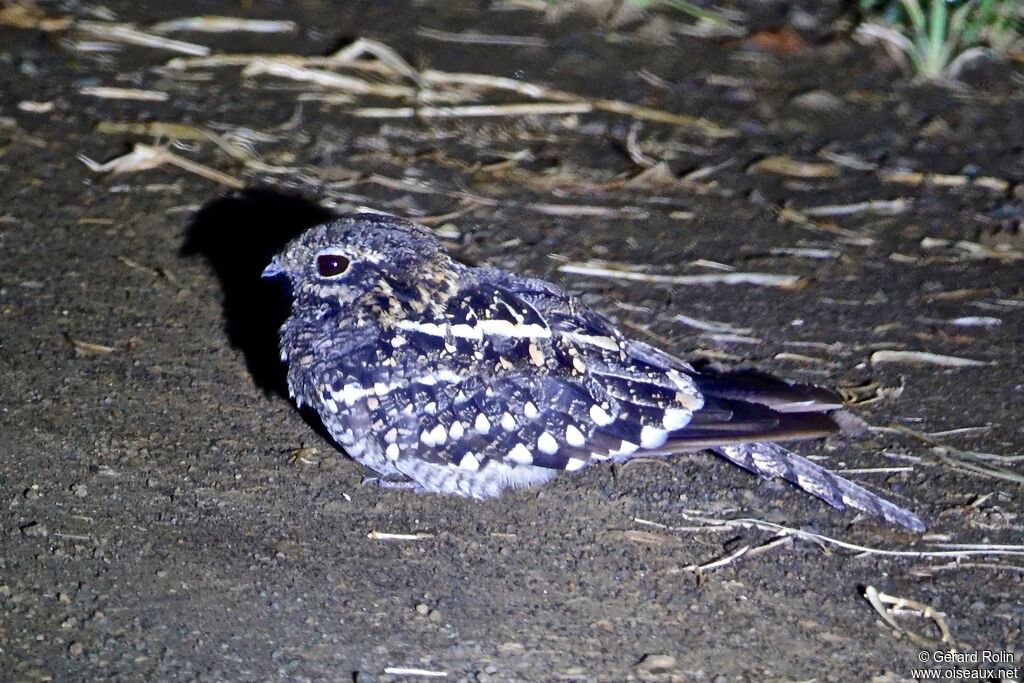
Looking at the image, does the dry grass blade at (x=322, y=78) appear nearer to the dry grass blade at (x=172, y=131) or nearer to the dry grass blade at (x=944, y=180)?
the dry grass blade at (x=172, y=131)

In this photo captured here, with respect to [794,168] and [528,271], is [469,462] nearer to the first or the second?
[528,271]

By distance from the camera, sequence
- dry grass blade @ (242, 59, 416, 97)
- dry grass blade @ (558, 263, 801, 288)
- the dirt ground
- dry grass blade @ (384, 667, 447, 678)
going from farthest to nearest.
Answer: dry grass blade @ (242, 59, 416, 97)
dry grass blade @ (558, 263, 801, 288)
the dirt ground
dry grass blade @ (384, 667, 447, 678)

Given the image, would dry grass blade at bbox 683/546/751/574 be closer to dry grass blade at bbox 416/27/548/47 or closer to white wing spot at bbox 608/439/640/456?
white wing spot at bbox 608/439/640/456

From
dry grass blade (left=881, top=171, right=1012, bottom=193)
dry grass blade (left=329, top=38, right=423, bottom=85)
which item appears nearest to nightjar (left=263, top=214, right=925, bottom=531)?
dry grass blade (left=881, top=171, right=1012, bottom=193)

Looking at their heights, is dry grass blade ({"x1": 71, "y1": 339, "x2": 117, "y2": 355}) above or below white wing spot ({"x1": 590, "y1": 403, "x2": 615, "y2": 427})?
below

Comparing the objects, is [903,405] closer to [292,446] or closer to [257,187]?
[292,446]

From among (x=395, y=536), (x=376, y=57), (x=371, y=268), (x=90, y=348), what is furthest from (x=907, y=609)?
(x=376, y=57)

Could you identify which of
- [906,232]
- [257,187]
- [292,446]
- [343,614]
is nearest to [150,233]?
[257,187]
